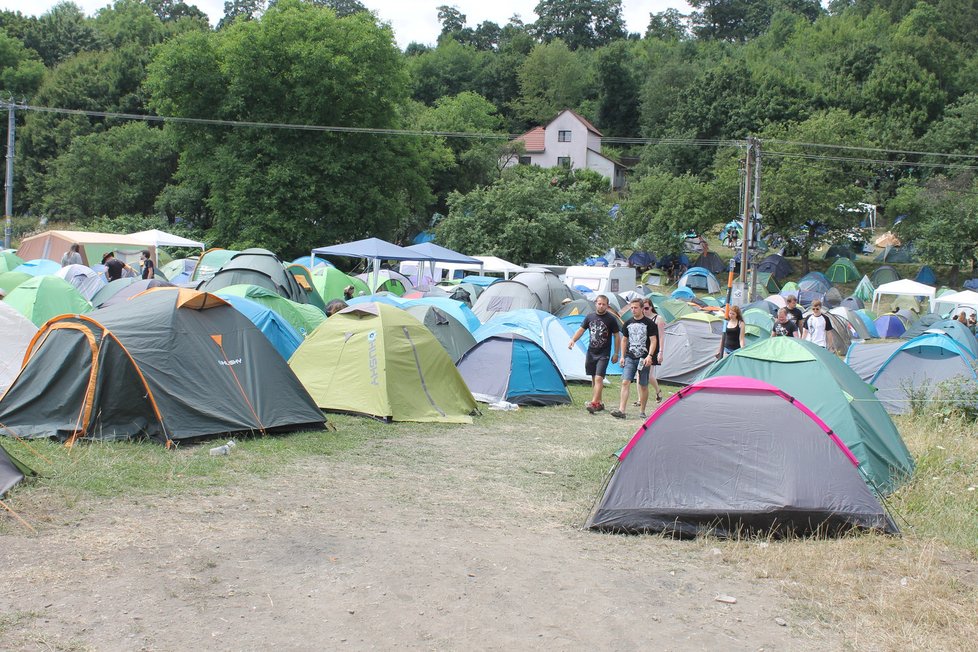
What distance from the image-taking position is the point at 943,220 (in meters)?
39.8

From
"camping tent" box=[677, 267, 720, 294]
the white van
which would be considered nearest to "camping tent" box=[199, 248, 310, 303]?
the white van

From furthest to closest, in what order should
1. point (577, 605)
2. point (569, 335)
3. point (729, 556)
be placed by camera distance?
1. point (569, 335)
2. point (729, 556)
3. point (577, 605)

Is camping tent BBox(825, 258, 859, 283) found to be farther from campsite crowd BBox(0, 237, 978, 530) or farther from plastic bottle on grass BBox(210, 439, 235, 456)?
plastic bottle on grass BBox(210, 439, 235, 456)

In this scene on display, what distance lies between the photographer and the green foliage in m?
33.7

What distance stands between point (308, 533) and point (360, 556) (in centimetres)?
59

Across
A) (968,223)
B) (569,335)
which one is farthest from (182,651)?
(968,223)

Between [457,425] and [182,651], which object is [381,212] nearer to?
[457,425]

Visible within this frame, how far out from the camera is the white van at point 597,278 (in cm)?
3012

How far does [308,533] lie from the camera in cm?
585

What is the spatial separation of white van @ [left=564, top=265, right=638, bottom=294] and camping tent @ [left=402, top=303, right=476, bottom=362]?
612 inches

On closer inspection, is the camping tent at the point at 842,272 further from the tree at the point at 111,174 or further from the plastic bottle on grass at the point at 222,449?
the plastic bottle on grass at the point at 222,449

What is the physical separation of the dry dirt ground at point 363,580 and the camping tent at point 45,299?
9083mm

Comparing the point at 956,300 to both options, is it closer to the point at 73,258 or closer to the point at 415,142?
the point at 415,142

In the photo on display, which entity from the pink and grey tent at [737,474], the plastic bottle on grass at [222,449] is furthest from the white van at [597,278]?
the pink and grey tent at [737,474]
